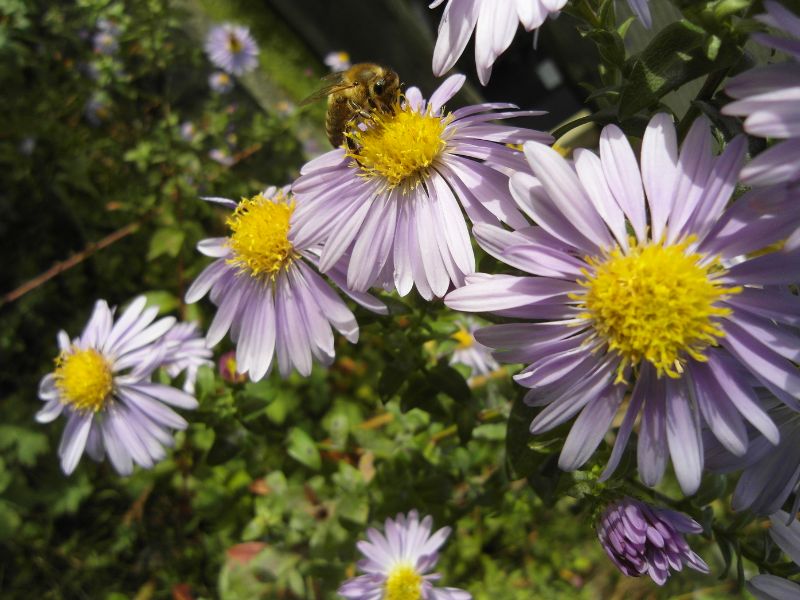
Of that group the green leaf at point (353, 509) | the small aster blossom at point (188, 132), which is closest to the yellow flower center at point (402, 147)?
the green leaf at point (353, 509)

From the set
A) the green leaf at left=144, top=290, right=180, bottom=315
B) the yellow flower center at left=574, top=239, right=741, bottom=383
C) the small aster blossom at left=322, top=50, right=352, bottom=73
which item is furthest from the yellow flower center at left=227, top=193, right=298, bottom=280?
the small aster blossom at left=322, top=50, right=352, bottom=73

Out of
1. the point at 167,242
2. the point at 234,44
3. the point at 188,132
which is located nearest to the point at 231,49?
the point at 234,44

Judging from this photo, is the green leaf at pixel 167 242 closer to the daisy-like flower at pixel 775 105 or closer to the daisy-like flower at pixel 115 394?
the daisy-like flower at pixel 115 394

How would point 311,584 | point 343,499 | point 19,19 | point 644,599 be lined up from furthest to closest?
point 19,19 → point 644,599 → point 311,584 → point 343,499

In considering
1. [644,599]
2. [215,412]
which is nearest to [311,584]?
[215,412]

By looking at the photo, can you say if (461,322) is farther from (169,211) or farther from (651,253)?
(169,211)
